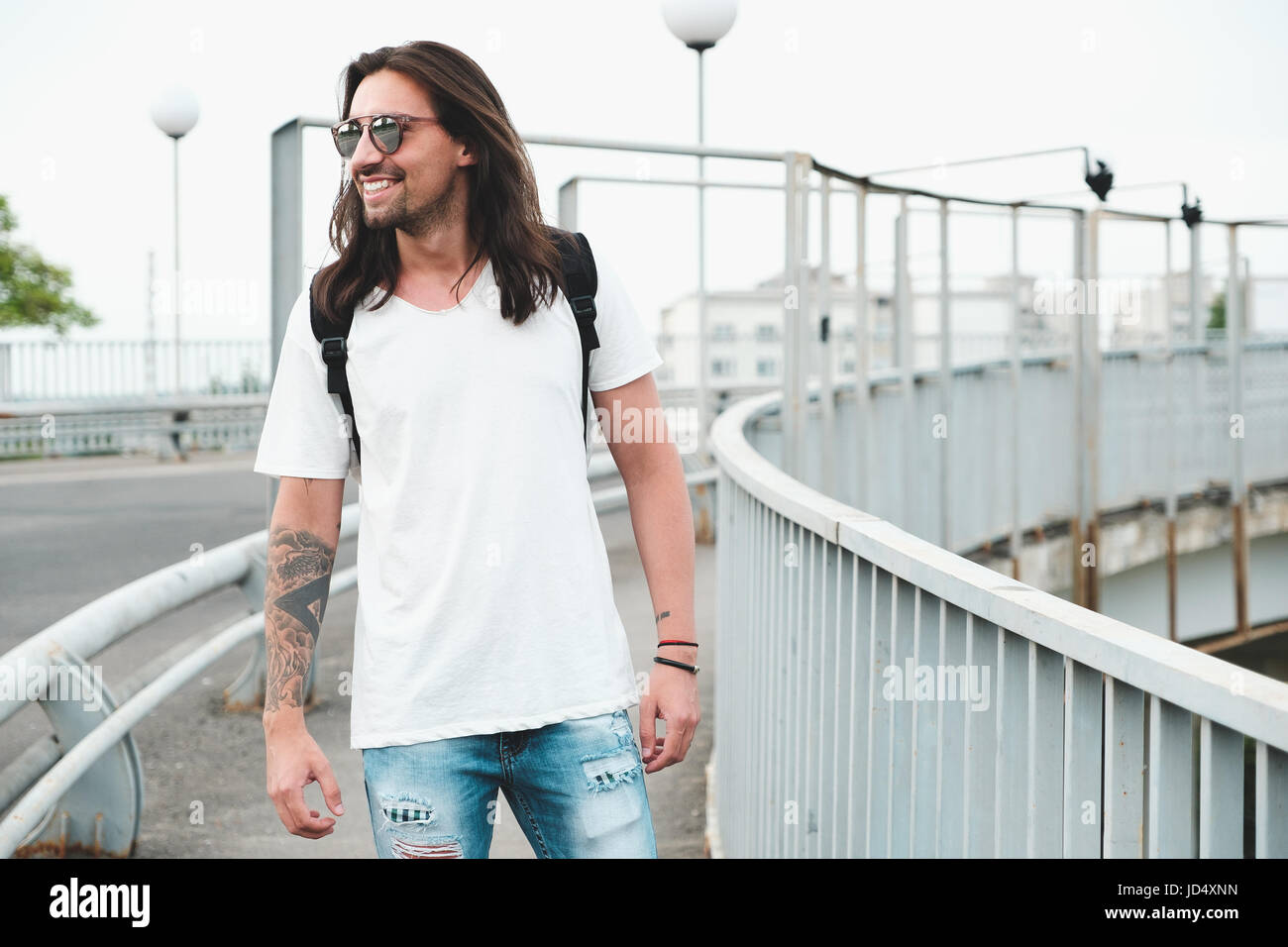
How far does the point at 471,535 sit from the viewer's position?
6.51 ft

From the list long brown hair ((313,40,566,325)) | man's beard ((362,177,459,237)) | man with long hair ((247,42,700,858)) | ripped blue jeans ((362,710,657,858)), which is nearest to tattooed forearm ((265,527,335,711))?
man with long hair ((247,42,700,858))

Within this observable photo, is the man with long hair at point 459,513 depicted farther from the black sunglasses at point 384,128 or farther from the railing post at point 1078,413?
the railing post at point 1078,413

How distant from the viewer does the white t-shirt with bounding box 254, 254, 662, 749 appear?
1981 mm

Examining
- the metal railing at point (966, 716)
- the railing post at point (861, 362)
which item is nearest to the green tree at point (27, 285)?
the railing post at point (861, 362)

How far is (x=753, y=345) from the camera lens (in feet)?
209

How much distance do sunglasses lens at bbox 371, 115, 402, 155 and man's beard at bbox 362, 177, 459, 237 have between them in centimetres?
6

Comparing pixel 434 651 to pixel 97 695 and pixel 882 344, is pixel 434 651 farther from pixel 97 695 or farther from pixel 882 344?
pixel 882 344

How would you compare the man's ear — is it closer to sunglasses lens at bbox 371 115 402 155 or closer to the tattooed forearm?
sunglasses lens at bbox 371 115 402 155

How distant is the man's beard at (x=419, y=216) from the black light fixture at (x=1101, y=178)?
7208 millimetres

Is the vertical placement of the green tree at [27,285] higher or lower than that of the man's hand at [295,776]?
higher

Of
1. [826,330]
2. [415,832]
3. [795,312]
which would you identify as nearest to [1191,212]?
[826,330]

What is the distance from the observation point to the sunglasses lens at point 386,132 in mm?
2125
